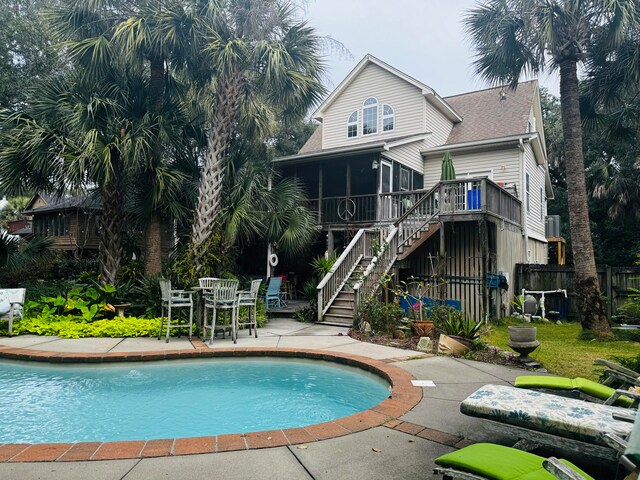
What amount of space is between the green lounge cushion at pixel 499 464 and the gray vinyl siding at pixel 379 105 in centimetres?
1475

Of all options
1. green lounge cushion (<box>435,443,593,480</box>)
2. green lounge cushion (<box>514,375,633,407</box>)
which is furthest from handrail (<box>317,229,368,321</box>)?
green lounge cushion (<box>435,443,593,480</box>)

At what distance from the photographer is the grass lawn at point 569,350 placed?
6.03 meters

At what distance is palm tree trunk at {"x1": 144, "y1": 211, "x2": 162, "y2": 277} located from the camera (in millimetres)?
10570

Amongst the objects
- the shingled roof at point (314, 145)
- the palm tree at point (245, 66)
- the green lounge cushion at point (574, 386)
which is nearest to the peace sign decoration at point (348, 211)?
the palm tree at point (245, 66)

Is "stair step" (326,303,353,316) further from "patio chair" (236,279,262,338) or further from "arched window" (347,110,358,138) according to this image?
"arched window" (347,110,358,138)

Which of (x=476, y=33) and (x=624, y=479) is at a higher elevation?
(x=476, y=33)

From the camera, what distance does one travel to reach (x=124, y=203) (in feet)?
36.8

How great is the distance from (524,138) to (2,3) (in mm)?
20625

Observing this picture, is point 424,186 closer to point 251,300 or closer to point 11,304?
point 251,300

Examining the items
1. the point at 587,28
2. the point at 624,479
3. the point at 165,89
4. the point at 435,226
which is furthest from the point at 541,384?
the point at 165,89

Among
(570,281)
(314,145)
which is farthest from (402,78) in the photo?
(570,281)

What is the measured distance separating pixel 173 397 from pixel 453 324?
15.2ft

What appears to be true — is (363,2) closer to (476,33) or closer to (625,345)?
(476,33)

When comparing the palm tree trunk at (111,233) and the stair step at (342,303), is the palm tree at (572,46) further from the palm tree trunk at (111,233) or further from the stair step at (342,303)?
the palm tree trunk at (111,233)
